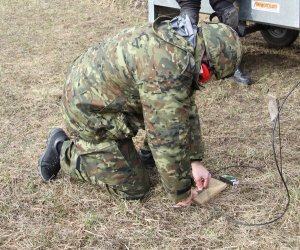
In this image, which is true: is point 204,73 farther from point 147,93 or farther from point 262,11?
point 262,11

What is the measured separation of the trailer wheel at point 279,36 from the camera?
5.54 m

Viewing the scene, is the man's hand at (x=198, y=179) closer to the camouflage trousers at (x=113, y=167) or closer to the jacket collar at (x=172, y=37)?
the camouflage trousers at (x=113, y=167)

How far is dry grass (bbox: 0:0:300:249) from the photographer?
256cm

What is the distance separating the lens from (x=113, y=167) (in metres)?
2.81

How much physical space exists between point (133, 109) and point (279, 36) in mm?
3522

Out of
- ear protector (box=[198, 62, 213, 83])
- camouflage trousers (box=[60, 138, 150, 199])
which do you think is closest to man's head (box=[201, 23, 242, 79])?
ear protector (box=[198, 62, 213, 83])

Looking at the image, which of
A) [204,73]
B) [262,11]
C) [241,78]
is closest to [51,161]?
[204,73]

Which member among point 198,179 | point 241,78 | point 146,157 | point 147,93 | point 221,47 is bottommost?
point 241,78

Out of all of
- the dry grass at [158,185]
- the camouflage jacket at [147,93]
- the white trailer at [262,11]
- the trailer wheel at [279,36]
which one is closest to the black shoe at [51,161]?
the dry grass at [158,185]

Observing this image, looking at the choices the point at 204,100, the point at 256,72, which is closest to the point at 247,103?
the point at 204,100

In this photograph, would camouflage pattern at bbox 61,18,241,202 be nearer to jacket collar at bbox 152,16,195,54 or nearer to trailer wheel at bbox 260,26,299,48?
jacket collar at bbox 152,16,195,54

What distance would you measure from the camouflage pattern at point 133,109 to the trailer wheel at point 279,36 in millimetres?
3160

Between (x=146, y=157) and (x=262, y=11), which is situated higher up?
(x=262, y=11)

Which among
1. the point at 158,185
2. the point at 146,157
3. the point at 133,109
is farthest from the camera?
the point at 146,157
